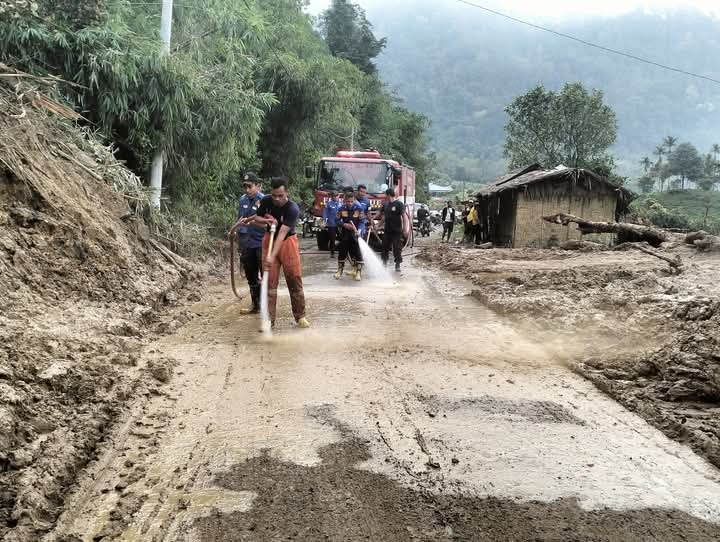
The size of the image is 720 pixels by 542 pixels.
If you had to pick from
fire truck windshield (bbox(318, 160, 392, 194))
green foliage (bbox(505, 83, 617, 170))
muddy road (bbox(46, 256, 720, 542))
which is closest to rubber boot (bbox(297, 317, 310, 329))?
muddy road (bbox(46, 256, 720, 542))

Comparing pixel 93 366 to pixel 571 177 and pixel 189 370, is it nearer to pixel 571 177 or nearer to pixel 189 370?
pixel 189 370

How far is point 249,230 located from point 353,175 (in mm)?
9048

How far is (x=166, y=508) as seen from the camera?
298cm

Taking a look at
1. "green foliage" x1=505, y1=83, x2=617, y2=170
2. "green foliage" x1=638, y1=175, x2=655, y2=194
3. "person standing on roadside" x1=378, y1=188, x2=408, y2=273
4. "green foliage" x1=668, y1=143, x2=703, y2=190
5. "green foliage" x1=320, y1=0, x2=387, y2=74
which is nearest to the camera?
"person standing on roadside" x1=378, y1=188, x2=408, y2=273

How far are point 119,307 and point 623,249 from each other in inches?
456

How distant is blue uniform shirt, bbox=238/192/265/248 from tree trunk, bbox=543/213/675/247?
34.2 ft

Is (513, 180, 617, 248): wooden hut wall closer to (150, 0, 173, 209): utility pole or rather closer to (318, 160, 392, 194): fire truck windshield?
(318, 160, 392, 194): fire truck windshield

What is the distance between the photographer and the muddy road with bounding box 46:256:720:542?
9.53 ft

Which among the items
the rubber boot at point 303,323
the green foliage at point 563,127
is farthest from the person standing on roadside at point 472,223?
the green foliage at point 563,127

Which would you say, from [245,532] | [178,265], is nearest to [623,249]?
[178,265]

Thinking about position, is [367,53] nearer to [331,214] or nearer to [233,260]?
[331,214]

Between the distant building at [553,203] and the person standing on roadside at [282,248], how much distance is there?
13.0 m

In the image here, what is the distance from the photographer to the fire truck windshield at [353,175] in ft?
54.6

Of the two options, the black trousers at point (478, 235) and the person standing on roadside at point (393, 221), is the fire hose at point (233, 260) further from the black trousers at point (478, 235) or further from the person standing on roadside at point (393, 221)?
the black trousers at point (478, 235)
